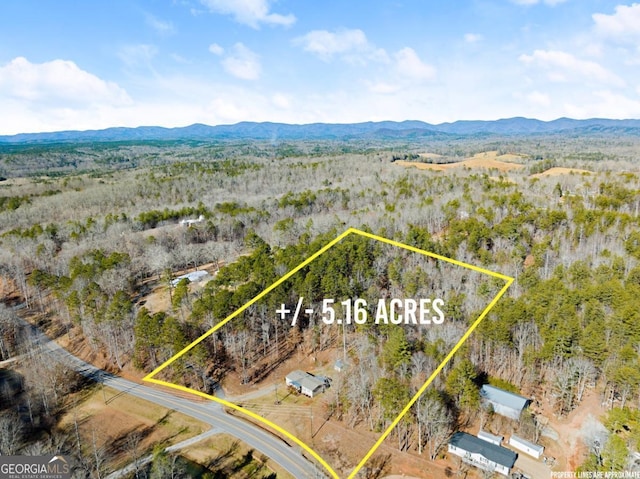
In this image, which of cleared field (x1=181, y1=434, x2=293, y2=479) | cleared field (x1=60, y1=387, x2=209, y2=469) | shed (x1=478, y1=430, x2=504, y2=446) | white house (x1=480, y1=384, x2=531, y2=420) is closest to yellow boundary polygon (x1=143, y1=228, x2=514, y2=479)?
cleared field (x1=181, y1=434, x2=293, y2=479)

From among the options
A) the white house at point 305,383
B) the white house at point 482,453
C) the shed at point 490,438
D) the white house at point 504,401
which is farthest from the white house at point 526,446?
the white house at point 305,383

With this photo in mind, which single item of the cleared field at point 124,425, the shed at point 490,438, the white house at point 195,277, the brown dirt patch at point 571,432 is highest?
the white house at point 195,277

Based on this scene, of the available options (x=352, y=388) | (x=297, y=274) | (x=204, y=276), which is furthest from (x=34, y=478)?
(x=204, y=276)

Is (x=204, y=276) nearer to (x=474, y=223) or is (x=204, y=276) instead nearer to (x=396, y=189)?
(x=474, y=223)

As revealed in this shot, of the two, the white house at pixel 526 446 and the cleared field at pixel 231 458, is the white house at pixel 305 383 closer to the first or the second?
the cleared field at pixel 231 458

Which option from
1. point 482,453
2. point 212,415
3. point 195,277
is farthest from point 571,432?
point 195,277

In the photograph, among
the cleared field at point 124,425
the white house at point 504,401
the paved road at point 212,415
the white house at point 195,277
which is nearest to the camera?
the paved road at point 212,415

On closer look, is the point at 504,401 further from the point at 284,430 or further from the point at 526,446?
the point at 284,430
